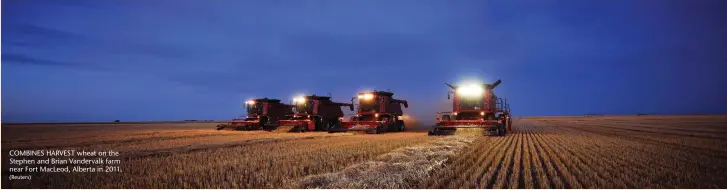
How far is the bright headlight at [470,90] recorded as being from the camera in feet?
82.1

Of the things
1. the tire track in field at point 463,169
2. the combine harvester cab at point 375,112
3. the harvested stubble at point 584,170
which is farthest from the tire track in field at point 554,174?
the combine harvester cab at point 375,112

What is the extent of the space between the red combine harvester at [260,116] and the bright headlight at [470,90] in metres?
13.8

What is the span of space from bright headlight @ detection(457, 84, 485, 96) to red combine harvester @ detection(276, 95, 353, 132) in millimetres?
9015

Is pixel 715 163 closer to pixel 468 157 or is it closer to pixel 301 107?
pixel 468 157

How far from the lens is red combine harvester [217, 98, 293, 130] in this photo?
32.6 meters

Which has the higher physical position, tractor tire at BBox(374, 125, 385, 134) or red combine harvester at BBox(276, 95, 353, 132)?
red combine harvester at BBox(276, 95, 353, 132)

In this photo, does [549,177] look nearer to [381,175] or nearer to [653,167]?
[653,167]

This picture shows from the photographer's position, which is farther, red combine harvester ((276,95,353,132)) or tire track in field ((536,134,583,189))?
red combine harvester ((276,95,353,132))

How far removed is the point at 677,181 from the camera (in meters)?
7.41

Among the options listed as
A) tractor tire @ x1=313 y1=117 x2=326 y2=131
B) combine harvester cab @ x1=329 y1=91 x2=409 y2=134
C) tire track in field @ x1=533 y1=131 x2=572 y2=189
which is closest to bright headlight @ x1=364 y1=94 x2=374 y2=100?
combine harvester cab @ x1=329 y1=91 x2=409 y2=134

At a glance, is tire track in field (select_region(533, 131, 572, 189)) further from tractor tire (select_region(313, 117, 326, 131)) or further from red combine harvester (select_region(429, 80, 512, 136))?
tractor tire (select_region(313, 117, 326, 131))

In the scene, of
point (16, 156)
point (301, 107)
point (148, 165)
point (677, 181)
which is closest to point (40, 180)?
point (148, 165)

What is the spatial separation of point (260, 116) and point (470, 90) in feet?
53.2

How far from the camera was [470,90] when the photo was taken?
25.1 m
